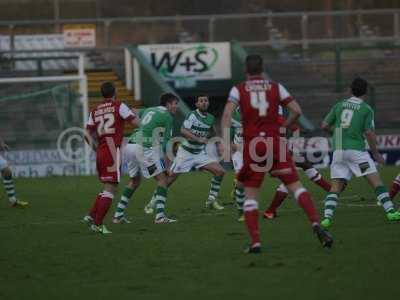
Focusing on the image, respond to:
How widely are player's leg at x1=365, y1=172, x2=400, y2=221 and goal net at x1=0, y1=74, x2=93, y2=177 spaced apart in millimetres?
14077

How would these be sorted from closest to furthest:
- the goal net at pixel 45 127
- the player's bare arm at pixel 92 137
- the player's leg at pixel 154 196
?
the player's bare arm at pixel 92 137, the player's leg at pixel 154 196, the goal net at pixel 45 127

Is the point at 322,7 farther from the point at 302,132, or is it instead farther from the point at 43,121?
the point at 43,121

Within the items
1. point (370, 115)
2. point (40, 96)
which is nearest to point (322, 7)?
point (40, 96)

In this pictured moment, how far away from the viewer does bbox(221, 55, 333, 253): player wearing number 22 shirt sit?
10.7 m

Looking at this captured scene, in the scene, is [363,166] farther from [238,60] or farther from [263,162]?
[238,60]

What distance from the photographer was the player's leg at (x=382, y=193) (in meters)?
13.3

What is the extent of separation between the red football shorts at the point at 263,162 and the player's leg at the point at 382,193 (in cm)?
271

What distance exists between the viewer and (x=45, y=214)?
1675 cm

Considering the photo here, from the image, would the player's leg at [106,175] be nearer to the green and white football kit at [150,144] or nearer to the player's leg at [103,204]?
the player's leg at [103,204]

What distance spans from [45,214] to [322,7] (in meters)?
18.4

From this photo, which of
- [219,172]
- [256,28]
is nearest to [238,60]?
[256,28]

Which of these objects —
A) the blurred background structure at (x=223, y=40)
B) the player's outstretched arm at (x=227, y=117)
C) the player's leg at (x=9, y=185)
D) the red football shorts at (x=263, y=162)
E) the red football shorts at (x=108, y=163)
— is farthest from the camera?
the blurred background structure at (x=223, y=40)

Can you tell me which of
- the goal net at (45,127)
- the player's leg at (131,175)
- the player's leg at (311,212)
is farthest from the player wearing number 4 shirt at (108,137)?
the goal net at (45,127)

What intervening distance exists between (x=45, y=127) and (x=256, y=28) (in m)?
7.55
